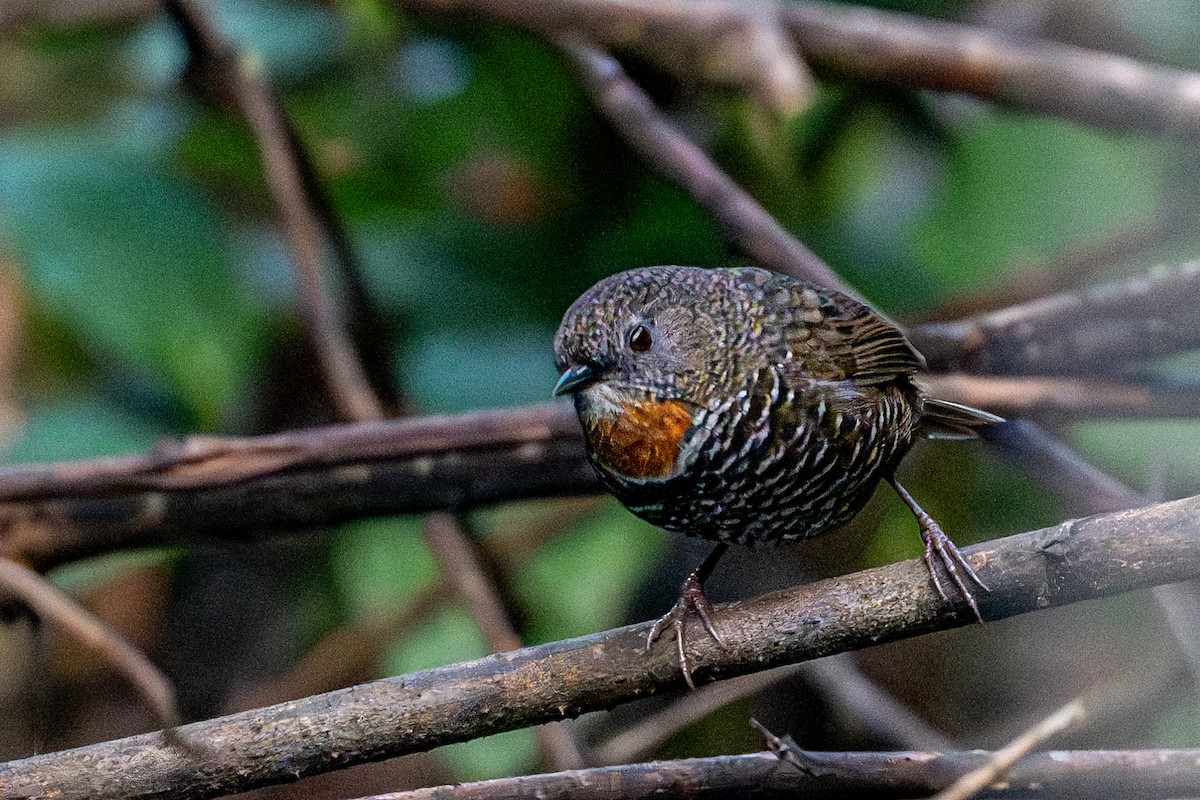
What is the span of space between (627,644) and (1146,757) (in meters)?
0.72

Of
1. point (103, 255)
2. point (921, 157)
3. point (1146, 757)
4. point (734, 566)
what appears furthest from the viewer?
point (921, 157)

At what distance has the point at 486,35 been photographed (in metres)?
4.04

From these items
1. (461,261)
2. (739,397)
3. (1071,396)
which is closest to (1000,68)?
(1071,396)

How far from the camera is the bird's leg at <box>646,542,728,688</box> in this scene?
5.57ft

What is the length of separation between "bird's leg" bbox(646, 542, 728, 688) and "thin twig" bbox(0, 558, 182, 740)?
2.21ft

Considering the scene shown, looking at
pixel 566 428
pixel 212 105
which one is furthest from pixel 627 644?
pixel 212 105

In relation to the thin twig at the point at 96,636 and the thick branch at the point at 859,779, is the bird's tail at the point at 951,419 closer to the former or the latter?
the thick branch at the point at 859,779

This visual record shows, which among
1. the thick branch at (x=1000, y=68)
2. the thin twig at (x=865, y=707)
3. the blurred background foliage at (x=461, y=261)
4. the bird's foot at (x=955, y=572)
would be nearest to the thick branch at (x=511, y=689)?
the bird's foot at (x=955, y=572)

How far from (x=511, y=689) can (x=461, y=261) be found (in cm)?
239

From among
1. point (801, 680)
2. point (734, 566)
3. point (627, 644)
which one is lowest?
point (801, 680)

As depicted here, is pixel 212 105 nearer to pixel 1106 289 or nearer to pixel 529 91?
pixel 529 91

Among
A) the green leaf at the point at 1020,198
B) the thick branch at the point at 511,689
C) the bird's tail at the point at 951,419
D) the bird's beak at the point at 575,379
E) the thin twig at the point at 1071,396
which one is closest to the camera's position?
the thick branch at the point at 511,689

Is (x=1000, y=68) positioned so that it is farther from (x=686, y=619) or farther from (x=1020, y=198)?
(x=686, y=619)

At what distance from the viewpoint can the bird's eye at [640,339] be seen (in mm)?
1948
